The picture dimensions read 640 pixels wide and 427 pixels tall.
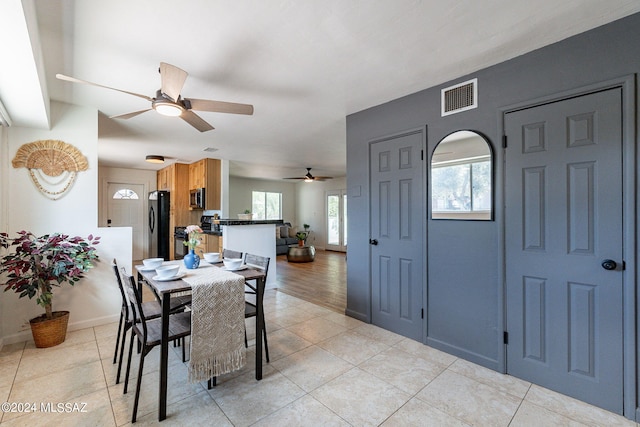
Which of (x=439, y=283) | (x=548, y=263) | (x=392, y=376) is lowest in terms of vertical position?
(x=392, y=376)

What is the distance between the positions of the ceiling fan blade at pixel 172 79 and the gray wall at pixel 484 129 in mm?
1783

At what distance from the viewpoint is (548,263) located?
2.04m

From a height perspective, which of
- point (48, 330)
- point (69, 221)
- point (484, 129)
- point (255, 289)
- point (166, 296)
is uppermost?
point (484, 129)

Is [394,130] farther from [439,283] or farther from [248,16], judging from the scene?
[248,16]

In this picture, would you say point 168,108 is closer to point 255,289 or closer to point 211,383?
point 255,289

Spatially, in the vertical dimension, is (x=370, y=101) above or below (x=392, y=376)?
above

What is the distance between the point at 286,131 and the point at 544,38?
298 centimetres

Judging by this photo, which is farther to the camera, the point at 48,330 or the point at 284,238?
the point at 284,238

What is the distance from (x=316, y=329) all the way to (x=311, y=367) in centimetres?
77

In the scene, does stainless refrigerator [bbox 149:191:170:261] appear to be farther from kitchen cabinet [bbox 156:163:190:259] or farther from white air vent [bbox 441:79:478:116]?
white air vent [bbox 441:79:478:116]

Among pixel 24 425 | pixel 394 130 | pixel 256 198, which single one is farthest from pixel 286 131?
pixel 256 198

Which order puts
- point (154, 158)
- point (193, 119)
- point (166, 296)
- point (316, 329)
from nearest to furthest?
1. point (166, 296)
2. point (193, 119)
3. point (316, 329)
4. point (154, 158)

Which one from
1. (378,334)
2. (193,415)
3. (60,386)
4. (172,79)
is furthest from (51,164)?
(378,334)

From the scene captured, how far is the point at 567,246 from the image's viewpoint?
6.43 ft
